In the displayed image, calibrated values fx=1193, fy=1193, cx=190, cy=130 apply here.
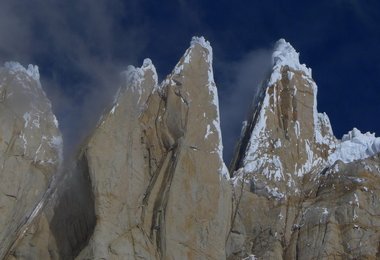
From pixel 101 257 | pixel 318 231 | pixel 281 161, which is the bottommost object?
pixel 101 257

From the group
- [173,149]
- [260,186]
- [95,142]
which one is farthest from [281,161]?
[95,142]

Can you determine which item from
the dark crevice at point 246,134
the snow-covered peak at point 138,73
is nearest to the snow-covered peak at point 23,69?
the snow-covered peak at point 138,73

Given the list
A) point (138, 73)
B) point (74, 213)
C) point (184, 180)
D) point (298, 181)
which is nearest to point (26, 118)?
point (138, 73)

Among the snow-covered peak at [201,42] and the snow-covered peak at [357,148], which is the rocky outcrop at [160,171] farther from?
the snow-covered peak at [357,148]

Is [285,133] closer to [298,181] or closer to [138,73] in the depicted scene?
[298,181]

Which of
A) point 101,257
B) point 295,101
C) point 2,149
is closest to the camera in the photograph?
point 101,257

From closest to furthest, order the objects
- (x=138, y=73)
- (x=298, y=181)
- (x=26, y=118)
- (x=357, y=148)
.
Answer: (x=138, y=73) → (x=298, y=181) → (x=26, y=118) → (x=357, y=148)

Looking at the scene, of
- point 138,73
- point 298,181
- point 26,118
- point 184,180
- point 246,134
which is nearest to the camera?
point 184,180

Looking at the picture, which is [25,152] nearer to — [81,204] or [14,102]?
[14,102]

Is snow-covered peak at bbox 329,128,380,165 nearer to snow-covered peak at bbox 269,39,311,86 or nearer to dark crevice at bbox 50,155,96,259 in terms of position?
snow-covered peak at bbox 269,39,311,86
